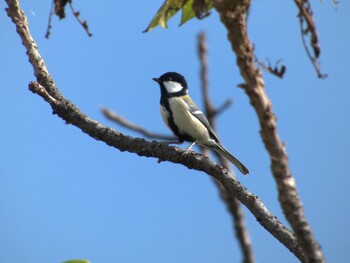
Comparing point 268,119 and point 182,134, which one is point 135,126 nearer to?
point 182,134

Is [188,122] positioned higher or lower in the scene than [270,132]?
higher

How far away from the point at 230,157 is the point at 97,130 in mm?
2908

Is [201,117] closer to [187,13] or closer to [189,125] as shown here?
[189,125]

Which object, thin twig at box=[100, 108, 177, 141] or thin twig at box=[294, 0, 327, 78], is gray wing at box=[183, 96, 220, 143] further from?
thin twig at box=[294, 0, 327, 78]

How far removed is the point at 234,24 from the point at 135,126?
3.94 meters

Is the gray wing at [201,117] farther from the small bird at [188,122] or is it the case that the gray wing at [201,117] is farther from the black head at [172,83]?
the black head at [172,83]

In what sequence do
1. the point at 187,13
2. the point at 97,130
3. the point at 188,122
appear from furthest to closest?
the point at 188,122, the point at 97,130, the point at 187,13

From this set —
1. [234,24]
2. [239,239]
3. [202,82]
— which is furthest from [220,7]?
[202,82]

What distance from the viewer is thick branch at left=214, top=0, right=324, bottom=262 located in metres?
1.42

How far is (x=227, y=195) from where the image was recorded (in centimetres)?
439

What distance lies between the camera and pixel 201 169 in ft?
11.4

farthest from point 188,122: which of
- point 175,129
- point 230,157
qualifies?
point 230,157

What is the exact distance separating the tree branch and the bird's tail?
238cm

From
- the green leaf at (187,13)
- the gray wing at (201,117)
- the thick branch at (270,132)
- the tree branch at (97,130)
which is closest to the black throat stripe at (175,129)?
the gray wing at (201,117)
